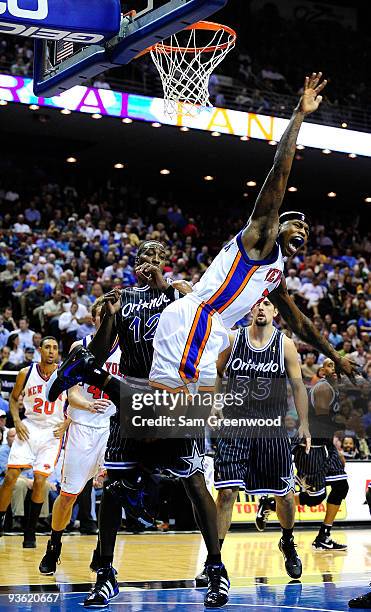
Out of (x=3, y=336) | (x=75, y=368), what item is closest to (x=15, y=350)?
(x=3, y=336)

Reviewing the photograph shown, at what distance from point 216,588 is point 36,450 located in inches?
192

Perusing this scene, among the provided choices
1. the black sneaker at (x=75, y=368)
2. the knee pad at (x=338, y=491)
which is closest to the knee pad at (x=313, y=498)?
the knee pad at (x=338, y=491)

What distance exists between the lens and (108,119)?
22.8 metres

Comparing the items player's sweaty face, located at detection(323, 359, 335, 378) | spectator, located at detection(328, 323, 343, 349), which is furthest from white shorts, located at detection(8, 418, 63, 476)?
spectator, located at detection(328, 323, 343, 349)

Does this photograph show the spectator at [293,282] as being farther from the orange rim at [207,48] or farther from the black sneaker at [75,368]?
the black sneaker at [75,368]

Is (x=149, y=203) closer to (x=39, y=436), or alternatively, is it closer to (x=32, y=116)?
(x=32, y=116)

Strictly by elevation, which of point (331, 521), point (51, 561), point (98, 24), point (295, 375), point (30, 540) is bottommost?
point (51, 561)

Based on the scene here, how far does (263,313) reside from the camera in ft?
26.7

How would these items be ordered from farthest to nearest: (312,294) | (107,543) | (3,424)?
(312,294) → (3,424) → (107,543)

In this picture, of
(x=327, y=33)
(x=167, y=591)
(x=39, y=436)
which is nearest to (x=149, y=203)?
(x=327, y=33)

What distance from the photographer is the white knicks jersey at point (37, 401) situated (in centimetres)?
1059

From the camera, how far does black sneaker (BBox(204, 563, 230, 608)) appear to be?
19.2 ft

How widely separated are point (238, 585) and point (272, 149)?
19108mm

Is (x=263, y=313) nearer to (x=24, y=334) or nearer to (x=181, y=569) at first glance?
(x=181, y=569)
